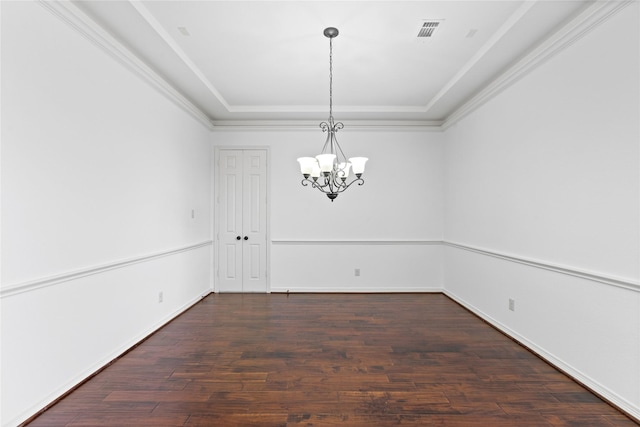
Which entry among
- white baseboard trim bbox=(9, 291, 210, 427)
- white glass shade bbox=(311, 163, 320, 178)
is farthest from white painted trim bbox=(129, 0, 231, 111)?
white baseboard trim bbox=(9, 291, 210, 427)

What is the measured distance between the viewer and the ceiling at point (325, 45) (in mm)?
2602

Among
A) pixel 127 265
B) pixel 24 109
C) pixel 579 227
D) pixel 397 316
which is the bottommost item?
pixel 397 316

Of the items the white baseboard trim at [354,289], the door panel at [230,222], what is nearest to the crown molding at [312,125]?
the door panel at [230,222]

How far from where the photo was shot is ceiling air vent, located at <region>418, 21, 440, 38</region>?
283 centimetres

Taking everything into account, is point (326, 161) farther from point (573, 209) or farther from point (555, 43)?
point (555, 43)

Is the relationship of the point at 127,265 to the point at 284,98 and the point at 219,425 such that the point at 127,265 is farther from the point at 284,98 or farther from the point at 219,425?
the point at 284,98

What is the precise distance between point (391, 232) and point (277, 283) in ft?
6.90

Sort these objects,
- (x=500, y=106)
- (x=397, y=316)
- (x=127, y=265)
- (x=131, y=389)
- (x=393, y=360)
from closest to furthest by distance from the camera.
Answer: (x=131, y=389)
(x=393, y=360)
(x=127, y=265)
(x=500, y=106)
(x=397, y=316)

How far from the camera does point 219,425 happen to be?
2.06 meters

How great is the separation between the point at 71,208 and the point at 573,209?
3.94 meters

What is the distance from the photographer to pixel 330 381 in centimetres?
257

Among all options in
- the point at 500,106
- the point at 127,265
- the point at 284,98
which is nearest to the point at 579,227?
the point at 500,106

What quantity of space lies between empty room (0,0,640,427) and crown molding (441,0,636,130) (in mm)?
18

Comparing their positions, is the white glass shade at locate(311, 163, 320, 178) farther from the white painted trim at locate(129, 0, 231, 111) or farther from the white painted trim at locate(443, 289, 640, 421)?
the white painted trim at locate(443, 289, 640, 421)
